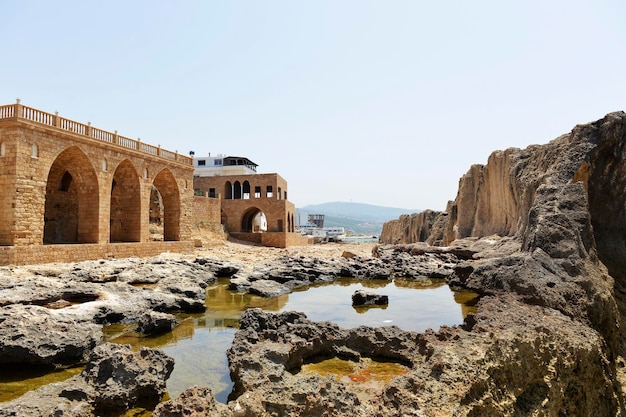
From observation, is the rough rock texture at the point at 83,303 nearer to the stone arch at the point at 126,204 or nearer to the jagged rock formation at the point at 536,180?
the stone arch at the point at 126,204

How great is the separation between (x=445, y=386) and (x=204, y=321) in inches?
284

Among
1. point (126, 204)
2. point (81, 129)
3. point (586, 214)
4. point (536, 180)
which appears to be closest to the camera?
point (586, 214)

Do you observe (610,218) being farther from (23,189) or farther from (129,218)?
(129,218)

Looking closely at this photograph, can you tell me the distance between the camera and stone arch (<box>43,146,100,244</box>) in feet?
70.9

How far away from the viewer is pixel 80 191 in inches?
872

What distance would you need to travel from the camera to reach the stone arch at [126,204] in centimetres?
2517

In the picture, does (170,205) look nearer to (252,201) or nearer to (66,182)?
(66,182)

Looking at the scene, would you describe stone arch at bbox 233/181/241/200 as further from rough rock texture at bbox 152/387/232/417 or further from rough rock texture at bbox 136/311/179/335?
rough rock texture at bbox 152/387/232/417

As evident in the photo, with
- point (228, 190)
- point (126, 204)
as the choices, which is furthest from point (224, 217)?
point (126, 204)

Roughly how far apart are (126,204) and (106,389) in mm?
22748

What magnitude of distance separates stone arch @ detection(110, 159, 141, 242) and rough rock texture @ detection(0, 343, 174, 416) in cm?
2117

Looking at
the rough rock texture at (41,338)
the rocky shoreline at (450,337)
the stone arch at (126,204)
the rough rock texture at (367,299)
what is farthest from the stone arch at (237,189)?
the rough rock texture at (41,338)

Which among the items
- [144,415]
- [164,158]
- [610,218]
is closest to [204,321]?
[144,415]

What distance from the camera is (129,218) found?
83.7 ft
